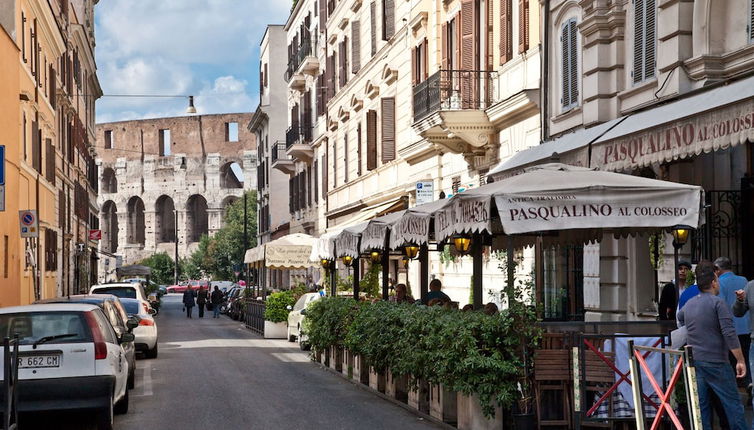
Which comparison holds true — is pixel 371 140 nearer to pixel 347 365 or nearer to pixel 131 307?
pixel 131 307

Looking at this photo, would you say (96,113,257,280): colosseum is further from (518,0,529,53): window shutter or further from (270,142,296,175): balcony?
(518,0,529,53): window shutter

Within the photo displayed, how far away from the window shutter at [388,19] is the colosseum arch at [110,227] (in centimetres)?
7353

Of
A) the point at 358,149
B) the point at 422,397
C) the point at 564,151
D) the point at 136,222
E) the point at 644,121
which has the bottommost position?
the point at 422,397

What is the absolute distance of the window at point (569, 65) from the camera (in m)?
19.2

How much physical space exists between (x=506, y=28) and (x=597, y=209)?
36.8ft

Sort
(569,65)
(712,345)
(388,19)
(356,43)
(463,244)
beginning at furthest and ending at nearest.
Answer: (356,43) → (388,19) → (569,65) → (463,244) → (712,345)

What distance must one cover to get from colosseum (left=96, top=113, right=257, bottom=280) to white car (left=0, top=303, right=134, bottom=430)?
84379mm

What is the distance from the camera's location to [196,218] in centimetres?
10325

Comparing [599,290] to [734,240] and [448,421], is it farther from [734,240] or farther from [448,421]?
[448,421]

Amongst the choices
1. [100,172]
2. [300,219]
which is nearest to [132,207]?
[100,172]

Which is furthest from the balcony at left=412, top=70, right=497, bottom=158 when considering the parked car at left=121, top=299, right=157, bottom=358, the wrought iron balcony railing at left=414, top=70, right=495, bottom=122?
the parked car at left=121, top=299, right=157, bottom=358

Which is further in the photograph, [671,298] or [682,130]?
[671,298]

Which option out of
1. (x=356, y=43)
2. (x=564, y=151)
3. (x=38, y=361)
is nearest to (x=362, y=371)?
(x=564, y=151)

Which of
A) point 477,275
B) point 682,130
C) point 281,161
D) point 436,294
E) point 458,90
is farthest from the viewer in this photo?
point 281,161
